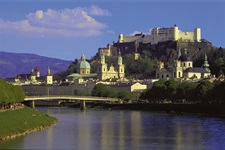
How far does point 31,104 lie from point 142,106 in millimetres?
15915

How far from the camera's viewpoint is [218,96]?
263ft

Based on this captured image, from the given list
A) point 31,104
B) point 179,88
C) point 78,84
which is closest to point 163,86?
point 179,88

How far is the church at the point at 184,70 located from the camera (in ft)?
447

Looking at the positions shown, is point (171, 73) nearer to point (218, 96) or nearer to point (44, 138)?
point (218, 96)

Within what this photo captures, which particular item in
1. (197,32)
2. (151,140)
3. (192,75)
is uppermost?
(197,32)

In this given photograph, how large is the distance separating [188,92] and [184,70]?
155ft

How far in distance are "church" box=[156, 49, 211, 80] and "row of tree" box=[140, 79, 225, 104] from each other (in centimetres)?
2851

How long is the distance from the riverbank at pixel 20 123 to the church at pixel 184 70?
244 feet

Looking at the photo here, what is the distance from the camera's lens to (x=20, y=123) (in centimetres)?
5247

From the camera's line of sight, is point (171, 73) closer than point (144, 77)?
Yes

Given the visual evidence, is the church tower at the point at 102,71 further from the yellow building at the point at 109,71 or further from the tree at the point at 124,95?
the tree at the point at 124,95

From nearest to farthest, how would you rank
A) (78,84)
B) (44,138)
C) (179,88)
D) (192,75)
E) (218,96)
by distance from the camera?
(44,138), (218,96), (179,88), (192,75), (78,84)

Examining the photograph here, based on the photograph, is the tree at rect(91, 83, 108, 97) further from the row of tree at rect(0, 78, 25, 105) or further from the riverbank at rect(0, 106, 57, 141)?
the riverbank at rect(0, 106, 57, 141)

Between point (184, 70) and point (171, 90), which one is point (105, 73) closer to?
point (184, 70)
